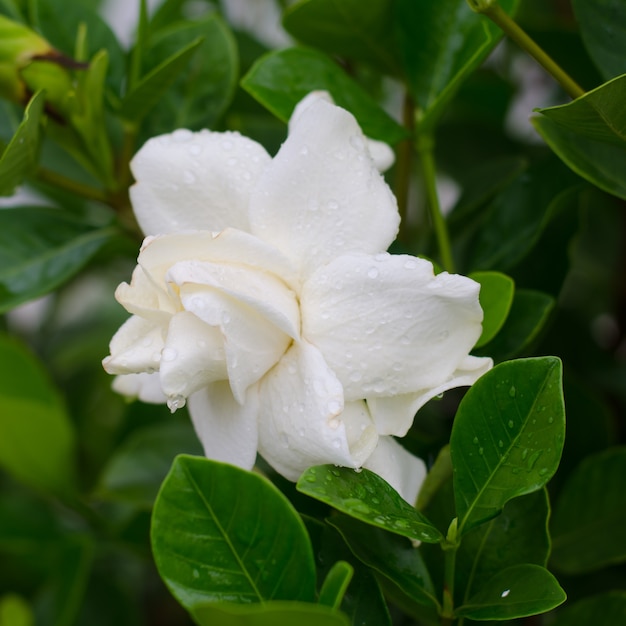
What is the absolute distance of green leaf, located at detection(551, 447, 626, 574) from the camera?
0.91 metres

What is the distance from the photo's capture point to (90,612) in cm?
142

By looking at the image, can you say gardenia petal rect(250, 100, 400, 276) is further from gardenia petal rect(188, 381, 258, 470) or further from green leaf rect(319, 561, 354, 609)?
green leaf rect(319, 561, 354, 609)

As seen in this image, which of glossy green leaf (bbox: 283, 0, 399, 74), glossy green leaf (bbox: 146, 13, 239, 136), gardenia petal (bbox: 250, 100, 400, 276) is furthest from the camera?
glossy green leaf (bbox: 146, 13, 239, 136)

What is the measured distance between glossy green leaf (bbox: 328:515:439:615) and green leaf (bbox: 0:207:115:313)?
19.5 inches

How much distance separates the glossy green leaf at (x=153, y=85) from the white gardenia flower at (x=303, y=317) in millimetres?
196

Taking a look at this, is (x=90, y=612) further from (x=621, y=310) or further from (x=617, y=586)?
(x=621, y=310)

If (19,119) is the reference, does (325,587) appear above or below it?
above

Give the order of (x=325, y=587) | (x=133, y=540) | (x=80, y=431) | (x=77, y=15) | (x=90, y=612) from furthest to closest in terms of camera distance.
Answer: (x=80, y=431) < (x=90, y=612) < (x=133, y=540) < (x=77, y=15) < (x=325, y=587)

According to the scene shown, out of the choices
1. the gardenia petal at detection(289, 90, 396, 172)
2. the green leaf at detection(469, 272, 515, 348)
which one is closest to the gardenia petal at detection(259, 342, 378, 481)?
the green leaf at detection(469, 272, 515, 348)

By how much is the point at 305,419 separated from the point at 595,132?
1.17ft

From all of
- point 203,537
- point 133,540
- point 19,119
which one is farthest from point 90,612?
point 203,537

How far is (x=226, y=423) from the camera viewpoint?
710 millimetres

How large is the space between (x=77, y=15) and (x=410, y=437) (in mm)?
701

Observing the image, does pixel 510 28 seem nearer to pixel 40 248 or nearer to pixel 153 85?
pixel 153 85
